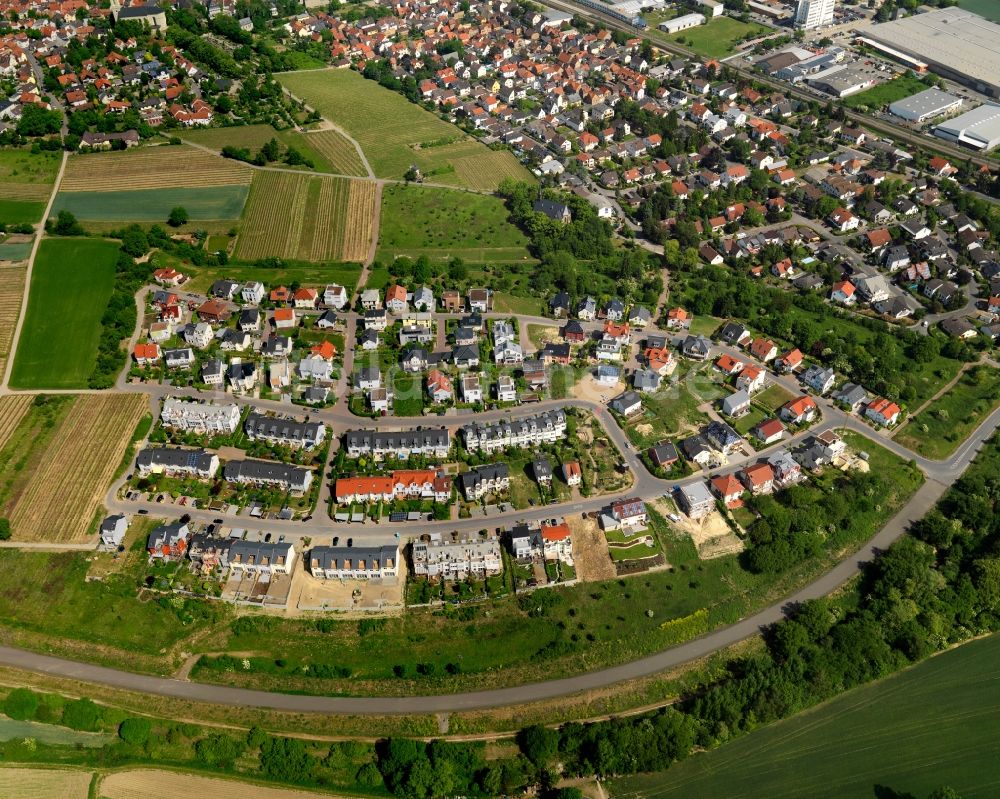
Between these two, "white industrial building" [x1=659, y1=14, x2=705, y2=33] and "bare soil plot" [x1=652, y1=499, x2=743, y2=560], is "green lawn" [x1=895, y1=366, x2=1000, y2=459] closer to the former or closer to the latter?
"bare soil plot" [x1=652, y1=499, x2=743, y2=560]

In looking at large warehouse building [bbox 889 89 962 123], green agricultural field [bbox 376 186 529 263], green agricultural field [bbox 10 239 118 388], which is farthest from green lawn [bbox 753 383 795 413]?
large warehouse building [bbox 889 89 962 123]

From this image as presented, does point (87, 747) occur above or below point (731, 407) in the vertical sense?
below

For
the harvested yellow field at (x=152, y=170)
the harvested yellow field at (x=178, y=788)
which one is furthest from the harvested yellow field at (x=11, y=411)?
the harvested yellow field at (x=152, y=170)

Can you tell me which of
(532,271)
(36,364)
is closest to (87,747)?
(36,364)

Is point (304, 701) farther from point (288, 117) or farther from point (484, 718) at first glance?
point (288, 117)

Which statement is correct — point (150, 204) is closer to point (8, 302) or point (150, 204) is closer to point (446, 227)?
point (8, 302)

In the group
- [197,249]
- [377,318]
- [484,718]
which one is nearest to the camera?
[484,718]

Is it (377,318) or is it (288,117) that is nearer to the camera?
(377,318)
